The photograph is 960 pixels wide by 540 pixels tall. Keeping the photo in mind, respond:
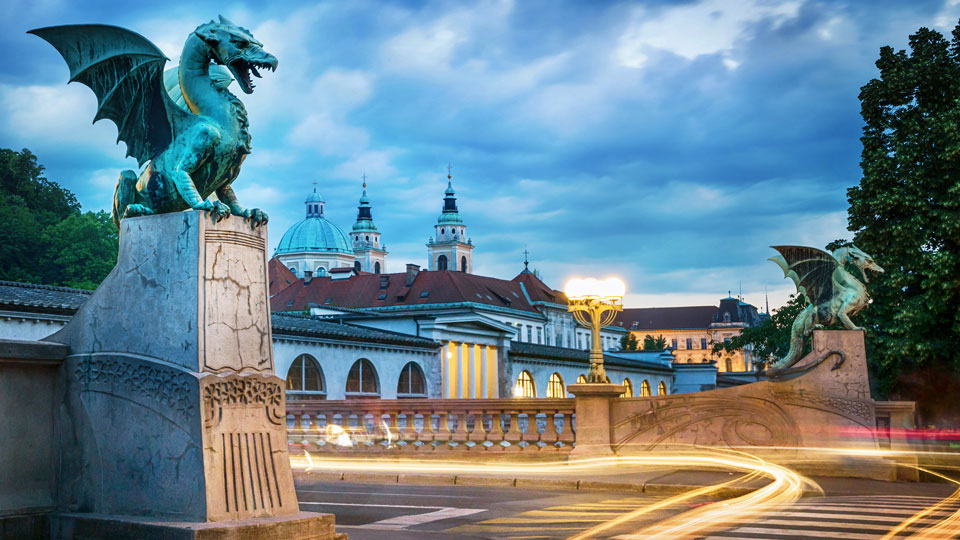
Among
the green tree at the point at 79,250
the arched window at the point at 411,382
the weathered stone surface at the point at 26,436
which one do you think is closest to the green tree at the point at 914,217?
the weathered stone surface at the point at 26,436

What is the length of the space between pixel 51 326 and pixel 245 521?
29182mm

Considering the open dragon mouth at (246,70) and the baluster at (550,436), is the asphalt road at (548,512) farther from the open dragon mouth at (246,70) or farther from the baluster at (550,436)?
the open dragon mouth at (246,70)

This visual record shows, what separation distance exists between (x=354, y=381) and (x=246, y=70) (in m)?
43.0

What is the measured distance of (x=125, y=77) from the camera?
8297 mm

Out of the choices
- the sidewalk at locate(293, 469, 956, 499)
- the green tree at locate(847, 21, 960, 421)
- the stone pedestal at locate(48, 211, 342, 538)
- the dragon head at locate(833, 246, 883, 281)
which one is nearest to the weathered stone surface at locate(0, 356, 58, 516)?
the stone pedestal at locate(48, 211, 342, 538)

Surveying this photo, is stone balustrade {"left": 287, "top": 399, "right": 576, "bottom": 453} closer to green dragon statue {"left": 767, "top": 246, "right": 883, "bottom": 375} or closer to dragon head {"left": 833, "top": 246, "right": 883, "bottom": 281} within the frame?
green dragon statue {"left": 767, "top": 246, "right": 883, "bottom": 375}

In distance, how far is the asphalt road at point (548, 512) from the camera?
9.41 metres

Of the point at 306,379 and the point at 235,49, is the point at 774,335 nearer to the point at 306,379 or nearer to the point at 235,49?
the point at 306,379

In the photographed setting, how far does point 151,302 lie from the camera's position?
7.10m

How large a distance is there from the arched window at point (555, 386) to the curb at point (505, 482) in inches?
2304

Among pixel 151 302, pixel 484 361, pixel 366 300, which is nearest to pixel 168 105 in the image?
pixel 151 302

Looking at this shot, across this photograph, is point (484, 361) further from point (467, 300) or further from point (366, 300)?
point (366, 300)

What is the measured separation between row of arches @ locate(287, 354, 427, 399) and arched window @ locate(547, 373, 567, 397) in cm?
1895

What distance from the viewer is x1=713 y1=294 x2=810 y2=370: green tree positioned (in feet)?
143
